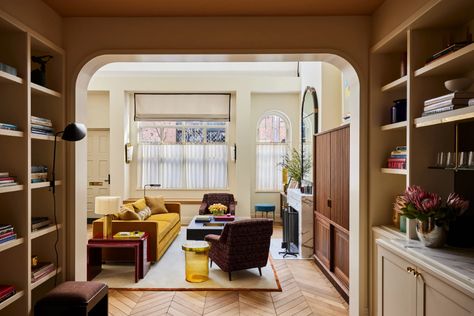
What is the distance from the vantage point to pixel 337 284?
169 inches

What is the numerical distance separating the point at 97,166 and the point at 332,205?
21.1 feet

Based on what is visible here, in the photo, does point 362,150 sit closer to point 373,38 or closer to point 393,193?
point 393,193

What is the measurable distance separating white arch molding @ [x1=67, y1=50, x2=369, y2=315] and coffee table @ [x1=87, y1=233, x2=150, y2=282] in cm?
115

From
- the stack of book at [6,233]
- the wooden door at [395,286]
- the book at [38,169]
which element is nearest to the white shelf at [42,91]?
the book at [38,169]

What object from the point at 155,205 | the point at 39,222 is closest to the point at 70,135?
the point at 39,222

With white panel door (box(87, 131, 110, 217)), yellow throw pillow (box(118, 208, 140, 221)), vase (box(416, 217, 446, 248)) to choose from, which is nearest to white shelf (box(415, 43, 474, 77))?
vase (box(416, 217, 446, 248))

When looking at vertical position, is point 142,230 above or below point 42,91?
below

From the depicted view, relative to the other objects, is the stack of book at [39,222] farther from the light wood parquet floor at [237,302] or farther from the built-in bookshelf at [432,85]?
the built-in bookshelf at [432,85]

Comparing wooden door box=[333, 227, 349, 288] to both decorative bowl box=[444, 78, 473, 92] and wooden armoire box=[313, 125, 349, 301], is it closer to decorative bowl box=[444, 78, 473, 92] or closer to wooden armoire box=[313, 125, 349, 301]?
wooden armoire box=[313, 125, 349, 301]

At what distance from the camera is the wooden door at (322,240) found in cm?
480

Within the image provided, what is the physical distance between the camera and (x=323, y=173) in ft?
16.7

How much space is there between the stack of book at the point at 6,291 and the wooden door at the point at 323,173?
3.48 meters

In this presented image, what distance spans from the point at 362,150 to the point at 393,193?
45cm

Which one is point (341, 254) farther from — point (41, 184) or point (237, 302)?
point (41, 184)
